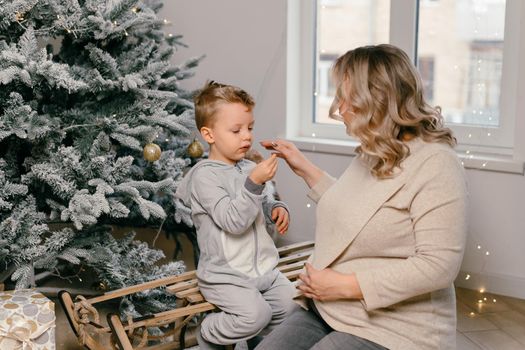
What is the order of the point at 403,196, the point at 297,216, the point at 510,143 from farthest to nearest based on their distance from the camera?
the point at 297,216 → the point at 510,143 → the point at 403,196

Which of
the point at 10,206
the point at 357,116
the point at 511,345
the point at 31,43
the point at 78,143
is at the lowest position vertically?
the point at 511,345

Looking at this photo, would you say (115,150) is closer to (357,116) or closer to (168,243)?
(168,243)

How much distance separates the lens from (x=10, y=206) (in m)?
2.56

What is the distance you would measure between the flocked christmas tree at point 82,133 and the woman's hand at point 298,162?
664 millimetres

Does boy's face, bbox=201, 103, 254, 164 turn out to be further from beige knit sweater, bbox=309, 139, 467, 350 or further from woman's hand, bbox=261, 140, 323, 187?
A: beige knit sweater, bbox=309, 139, 467, 350

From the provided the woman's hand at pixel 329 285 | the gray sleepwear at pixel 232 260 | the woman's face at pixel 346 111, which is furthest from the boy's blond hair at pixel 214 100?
the woman's hand at pixel 329 285

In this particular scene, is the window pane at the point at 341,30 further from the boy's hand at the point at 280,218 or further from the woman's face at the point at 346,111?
the woman's face at the point at 346,111

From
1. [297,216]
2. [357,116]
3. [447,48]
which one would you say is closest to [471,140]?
[447,48]

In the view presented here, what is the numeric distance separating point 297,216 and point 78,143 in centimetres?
137

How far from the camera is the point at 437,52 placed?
11.2 feet

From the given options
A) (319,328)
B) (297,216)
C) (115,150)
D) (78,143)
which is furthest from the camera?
(297,216)

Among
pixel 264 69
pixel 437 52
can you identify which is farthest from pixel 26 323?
pixel 437 52

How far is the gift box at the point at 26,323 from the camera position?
2271 millimetres

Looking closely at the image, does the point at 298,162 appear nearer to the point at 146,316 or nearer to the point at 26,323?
the point at 146,316
